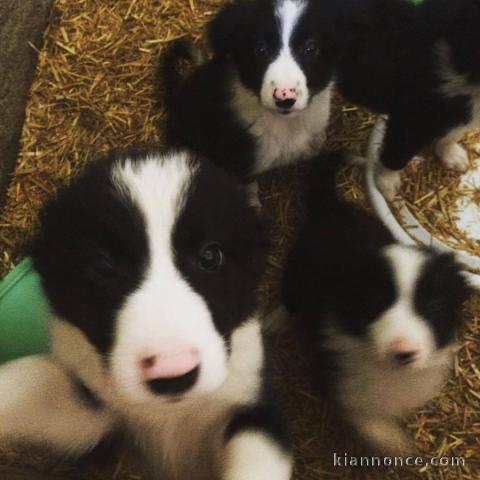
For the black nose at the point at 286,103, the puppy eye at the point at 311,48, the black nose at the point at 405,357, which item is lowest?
the black nose at the point at 405,357

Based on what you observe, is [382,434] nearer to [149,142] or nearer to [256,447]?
[256,447]

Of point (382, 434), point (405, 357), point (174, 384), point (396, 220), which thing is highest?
point (174, 384)

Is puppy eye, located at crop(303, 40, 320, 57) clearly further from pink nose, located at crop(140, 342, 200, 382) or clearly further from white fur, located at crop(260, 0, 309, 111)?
pink nose, located at crop(140, 342, 200, 382)

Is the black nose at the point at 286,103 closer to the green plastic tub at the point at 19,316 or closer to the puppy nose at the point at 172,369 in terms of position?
the green plastic tub at the point at 19,316

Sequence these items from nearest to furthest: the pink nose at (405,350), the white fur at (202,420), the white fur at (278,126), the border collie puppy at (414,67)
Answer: the white fur at (202,420), the pink nose at (405,350), the border collie puppy at (414,67), the white fur at (278,126)

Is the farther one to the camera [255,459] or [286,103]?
[286,103]

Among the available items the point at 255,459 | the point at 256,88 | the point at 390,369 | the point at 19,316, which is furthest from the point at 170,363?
the point at 256,88

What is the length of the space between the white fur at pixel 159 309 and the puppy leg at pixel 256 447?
0.28 m

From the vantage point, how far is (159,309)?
1.04m

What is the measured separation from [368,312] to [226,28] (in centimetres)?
96

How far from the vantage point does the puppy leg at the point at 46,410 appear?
1.41 m

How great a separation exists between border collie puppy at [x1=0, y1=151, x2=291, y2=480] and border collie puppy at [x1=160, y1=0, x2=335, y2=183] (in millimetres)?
698

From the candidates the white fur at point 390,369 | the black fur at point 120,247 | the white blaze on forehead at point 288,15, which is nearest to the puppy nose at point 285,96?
the white blaze on forehead at point 288,15

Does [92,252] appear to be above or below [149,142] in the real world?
above
